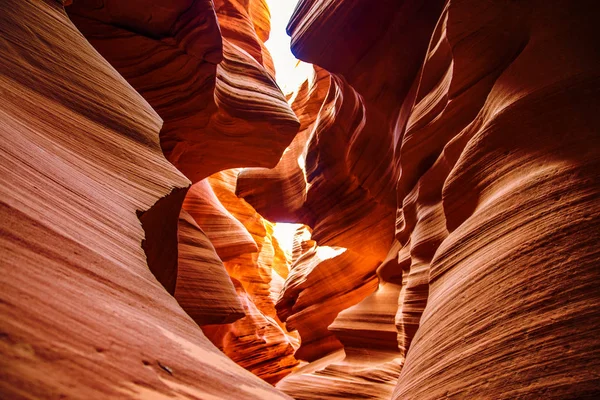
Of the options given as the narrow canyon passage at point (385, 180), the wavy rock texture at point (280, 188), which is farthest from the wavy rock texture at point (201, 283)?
the wavy rock texture at point (280, 188)

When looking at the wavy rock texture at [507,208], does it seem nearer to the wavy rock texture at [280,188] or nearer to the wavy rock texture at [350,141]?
the wavy rock texture at [350,141]

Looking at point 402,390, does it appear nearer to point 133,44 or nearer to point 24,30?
point 24,30

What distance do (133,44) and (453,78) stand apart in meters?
3.57

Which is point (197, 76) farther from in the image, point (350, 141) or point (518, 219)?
point (518, 219)

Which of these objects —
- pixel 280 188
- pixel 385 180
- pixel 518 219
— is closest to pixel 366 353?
pixel 385 180

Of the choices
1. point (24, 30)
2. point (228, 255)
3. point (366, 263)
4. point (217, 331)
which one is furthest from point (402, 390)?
point (217, 331)

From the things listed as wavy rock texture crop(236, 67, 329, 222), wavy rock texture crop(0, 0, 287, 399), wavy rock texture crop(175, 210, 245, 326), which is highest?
wavy rock texture crop(236, 67, 329, 222)

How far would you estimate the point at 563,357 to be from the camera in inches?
58.3

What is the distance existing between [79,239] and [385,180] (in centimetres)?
483

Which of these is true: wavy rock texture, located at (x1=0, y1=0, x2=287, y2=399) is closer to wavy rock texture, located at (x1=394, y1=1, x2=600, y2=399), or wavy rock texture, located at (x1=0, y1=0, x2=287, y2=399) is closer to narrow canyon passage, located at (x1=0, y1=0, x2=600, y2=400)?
narrow canyon passage, located at (x1=0, y1=0, x2=600, y2=400)

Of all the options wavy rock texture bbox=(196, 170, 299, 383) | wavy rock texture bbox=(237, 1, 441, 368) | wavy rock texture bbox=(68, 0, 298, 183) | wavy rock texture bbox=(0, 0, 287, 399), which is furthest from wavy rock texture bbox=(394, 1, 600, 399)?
wavy rock texture bbox=(196, 170, 299, 383)

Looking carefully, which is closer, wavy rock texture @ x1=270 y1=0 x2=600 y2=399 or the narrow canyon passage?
the narrow canyon passage

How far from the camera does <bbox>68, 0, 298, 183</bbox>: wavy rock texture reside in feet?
14.8

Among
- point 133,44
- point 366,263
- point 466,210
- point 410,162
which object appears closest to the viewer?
point 466,210
